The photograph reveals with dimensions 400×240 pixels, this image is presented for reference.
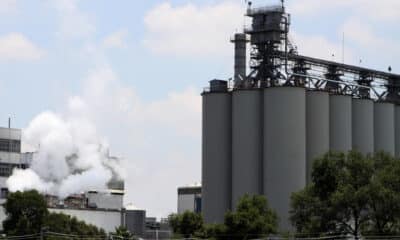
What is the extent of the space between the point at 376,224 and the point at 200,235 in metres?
23.4

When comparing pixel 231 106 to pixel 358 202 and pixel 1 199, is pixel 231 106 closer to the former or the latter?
pixel 358 202

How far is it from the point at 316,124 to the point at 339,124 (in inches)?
192

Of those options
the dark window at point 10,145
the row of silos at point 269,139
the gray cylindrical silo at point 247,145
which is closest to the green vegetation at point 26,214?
the row of silos at point 269,139

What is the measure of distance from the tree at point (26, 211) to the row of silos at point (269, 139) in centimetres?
1922

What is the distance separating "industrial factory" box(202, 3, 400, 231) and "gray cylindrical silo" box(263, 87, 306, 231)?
4.2 inches

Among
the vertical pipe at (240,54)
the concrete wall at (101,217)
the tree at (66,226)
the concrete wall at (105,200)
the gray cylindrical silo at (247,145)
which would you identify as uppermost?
the vertical pipe at (240,54)

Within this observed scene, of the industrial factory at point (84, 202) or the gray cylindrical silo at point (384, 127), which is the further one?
the industrial factory at point (84, 202)

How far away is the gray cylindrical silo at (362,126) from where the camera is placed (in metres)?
116

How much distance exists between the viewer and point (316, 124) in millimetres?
107500

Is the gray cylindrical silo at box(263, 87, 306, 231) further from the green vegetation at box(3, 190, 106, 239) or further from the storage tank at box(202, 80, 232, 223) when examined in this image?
the green vegetation at box(3, 190, 106, 239)

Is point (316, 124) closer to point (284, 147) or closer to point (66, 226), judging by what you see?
point (284, 147)

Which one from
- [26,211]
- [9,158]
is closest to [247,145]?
[26,211]

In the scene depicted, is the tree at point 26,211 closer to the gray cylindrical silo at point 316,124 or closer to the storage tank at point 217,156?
the storage tank at point 217,156

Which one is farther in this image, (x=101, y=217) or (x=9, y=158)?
(x=9, y=158)
